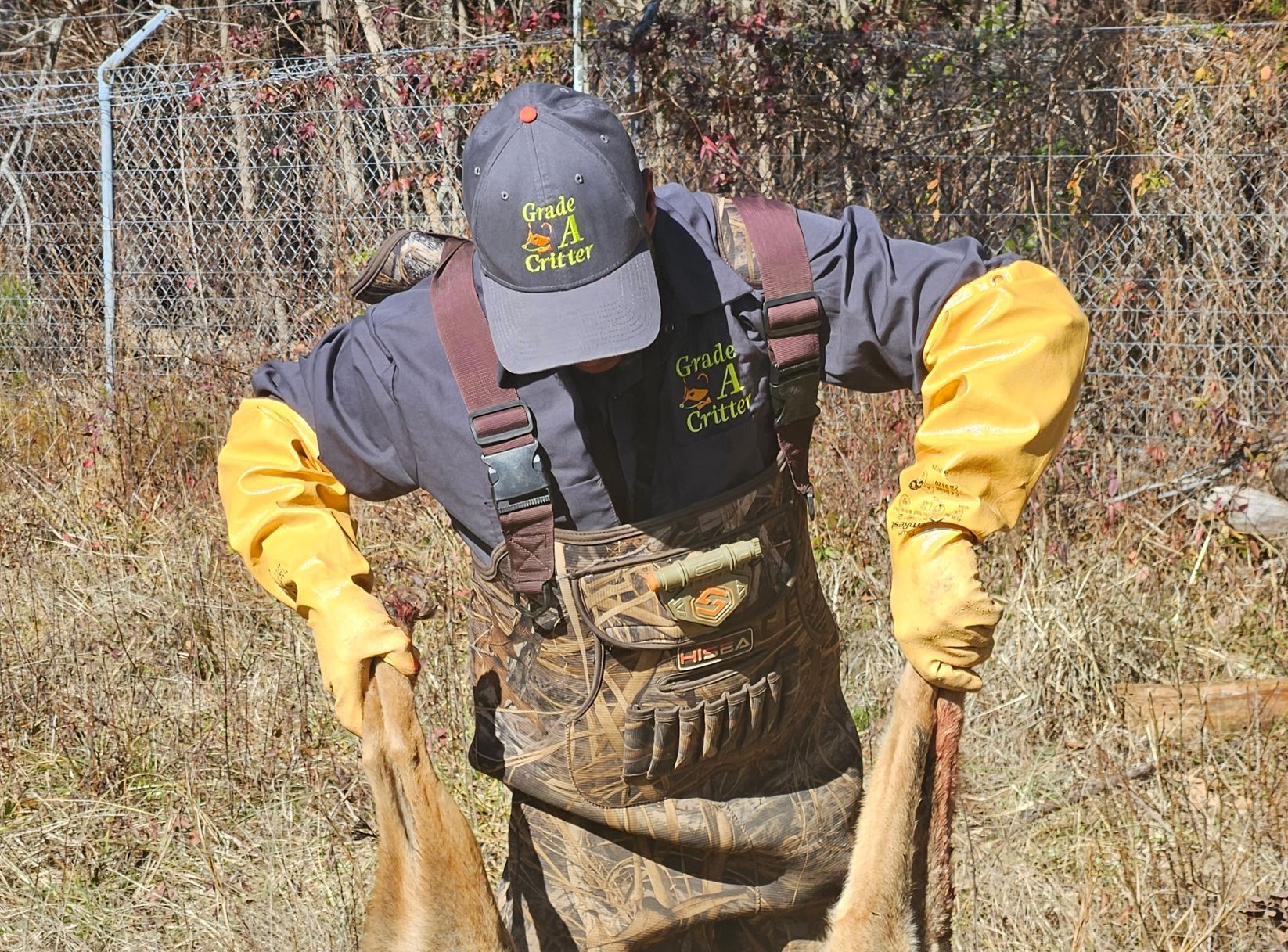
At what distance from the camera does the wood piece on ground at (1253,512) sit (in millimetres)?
5355

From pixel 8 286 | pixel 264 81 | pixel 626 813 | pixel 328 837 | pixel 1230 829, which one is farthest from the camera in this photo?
pixel 8 286

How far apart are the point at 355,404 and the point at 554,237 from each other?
2.03 feet

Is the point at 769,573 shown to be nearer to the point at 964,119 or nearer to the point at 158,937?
the point at 158,937

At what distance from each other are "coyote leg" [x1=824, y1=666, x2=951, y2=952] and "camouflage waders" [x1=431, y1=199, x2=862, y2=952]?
1.38 feet

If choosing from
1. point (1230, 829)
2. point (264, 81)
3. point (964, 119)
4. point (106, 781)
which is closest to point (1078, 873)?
point (1230, 829)

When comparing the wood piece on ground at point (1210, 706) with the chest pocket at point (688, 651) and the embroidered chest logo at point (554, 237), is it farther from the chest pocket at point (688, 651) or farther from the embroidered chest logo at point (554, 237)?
the embroidered chest logo at point (554, 237)

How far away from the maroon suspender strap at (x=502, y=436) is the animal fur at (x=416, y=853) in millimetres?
361

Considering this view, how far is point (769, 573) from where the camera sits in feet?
8.16

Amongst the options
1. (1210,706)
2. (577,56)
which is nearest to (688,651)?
(1210,706)

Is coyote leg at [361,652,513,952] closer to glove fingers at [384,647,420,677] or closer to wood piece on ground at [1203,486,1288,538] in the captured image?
glove fingers at [384,647,420,677]

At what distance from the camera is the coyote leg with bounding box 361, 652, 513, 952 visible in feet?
7.08

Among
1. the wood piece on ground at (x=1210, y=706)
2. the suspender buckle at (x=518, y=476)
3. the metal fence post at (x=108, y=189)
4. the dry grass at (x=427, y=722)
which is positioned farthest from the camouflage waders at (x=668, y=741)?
the metal fence post at (x=108, y=189)

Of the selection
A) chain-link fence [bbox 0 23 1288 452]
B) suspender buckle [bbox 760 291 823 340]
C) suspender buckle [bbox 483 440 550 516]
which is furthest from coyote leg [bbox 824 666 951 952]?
chain-link fence [bbox 0 23 1288 452]

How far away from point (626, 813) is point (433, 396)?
1.00m
